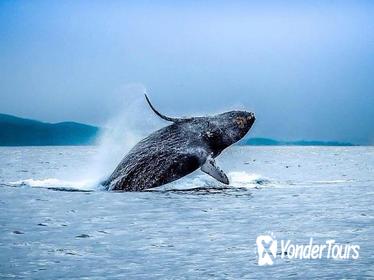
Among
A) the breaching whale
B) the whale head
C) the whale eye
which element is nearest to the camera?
the breaching whale

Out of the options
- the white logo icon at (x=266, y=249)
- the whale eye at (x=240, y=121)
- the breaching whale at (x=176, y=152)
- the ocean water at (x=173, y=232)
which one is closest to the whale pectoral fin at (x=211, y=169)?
the breaching whale at (x=176, y=152)

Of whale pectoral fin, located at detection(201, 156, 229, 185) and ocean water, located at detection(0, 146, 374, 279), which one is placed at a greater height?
whale pectoral fin, located at detection(201, 156, 229, 185)

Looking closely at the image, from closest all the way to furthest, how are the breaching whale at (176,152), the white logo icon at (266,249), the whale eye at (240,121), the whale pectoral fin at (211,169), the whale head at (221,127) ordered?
1. the white logo icon at (266,249)
2. the breaching whale at (176,152)
3. the whale pectoral fin at (211,169)
4. the whale head at (221,127)
5. the whale eye at (240,121)

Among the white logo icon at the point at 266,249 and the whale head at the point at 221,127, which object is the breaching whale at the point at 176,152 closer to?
the whale head at the point at 221,127

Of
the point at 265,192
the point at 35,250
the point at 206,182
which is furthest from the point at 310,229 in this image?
the point at 206,182

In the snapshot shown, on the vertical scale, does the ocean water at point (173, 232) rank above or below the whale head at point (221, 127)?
below

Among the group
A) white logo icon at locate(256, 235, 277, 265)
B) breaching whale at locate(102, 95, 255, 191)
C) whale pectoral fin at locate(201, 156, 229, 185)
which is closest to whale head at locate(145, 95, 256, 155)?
breaching whale at locate(102, 95, 255, 191)

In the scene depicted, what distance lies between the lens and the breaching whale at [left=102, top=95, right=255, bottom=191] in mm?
14070

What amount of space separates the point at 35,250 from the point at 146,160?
23.1 feet

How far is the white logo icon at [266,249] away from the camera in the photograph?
6.52 metres

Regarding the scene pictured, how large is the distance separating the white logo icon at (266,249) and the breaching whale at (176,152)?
616 centimetres

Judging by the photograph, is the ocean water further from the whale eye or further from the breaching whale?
the whale eye

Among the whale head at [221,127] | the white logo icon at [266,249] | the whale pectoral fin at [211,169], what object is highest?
the whale head at [221,127]

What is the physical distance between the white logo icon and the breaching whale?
6.16 meters
